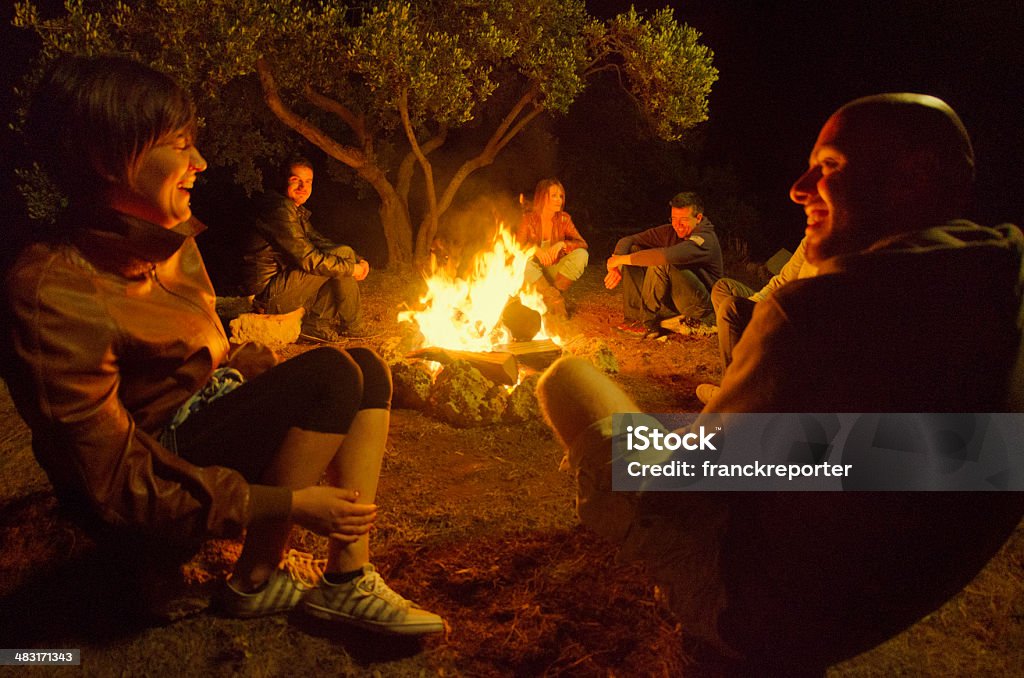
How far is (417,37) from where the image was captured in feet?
22.7

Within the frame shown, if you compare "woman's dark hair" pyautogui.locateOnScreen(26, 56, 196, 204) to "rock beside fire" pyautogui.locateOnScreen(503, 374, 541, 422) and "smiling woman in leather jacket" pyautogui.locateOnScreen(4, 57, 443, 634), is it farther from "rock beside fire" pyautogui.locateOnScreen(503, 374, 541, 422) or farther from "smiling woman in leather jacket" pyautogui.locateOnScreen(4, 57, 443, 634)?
→ "rock beside fire" pyautogui.locateOnScreen(503, 374, 541, 422)

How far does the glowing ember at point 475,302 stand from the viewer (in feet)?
20.0

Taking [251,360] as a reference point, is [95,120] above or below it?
above

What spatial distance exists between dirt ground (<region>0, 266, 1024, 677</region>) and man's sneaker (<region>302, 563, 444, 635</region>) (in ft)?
0.29

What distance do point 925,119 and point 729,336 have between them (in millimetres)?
2353

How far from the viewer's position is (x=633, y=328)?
756 centimetres

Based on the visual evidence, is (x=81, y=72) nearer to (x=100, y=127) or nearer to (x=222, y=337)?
(x=100, y=127)

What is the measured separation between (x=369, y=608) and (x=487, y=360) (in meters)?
2.97

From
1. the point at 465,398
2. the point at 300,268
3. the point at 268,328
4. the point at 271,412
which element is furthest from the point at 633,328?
the point at 271,412

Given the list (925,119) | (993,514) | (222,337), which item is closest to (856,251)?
(925,119)

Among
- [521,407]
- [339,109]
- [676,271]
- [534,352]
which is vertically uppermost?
Result: [339,109]

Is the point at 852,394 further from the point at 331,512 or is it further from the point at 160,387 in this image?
the point at 160,387

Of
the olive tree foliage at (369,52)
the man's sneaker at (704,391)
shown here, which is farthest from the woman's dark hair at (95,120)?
the man's sneaker at (704,391)

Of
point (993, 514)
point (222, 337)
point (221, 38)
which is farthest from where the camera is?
point (221, 38)
